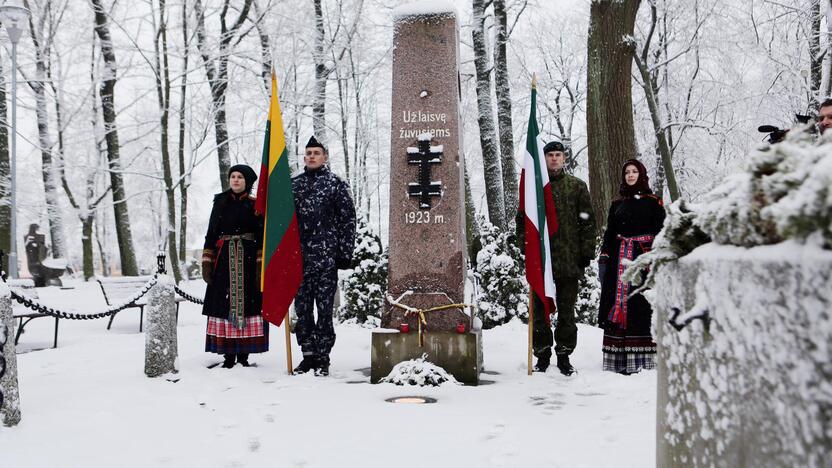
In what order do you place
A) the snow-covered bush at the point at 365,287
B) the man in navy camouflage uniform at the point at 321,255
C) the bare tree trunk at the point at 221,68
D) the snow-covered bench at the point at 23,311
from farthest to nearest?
the bare tree trunk at the point at 221,68 < the snow-covered bush at the point at 365,287 < the snow-covered bench at the point at 23,311 < the man in navy camouflage uniform at the point at 321,255

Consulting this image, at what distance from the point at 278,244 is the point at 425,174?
1.38 m

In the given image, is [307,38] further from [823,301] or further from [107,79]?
[823,301]

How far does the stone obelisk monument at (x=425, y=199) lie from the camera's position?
5211mm

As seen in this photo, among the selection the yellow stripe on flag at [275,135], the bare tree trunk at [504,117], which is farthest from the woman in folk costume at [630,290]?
the bare tree trunk at [504,117]

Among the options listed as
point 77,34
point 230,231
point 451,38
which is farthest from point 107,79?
point 451,38

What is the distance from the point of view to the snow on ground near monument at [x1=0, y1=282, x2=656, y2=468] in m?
3.22

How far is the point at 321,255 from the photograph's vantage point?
18.1ft

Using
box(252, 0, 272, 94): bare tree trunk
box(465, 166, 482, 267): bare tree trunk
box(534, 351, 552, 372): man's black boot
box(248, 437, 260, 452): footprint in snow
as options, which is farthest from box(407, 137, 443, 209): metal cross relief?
box(252, 0, 272, 94): bare tree trunk

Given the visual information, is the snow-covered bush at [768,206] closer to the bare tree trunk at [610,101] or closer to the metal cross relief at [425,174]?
the metal cross relief at [425,174]

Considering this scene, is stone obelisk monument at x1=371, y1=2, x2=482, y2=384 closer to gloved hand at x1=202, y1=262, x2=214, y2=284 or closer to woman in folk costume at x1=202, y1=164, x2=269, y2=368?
woman in folk costume at x1=202, y1=164, x2=269, y2=368

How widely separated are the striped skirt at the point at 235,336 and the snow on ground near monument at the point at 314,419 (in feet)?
0.65

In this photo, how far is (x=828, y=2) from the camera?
10.9m

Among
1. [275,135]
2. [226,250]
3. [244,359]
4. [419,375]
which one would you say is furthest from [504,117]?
[419,375]

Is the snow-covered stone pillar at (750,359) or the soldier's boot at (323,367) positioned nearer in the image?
the snow-covered stone pillar at (750,359)
